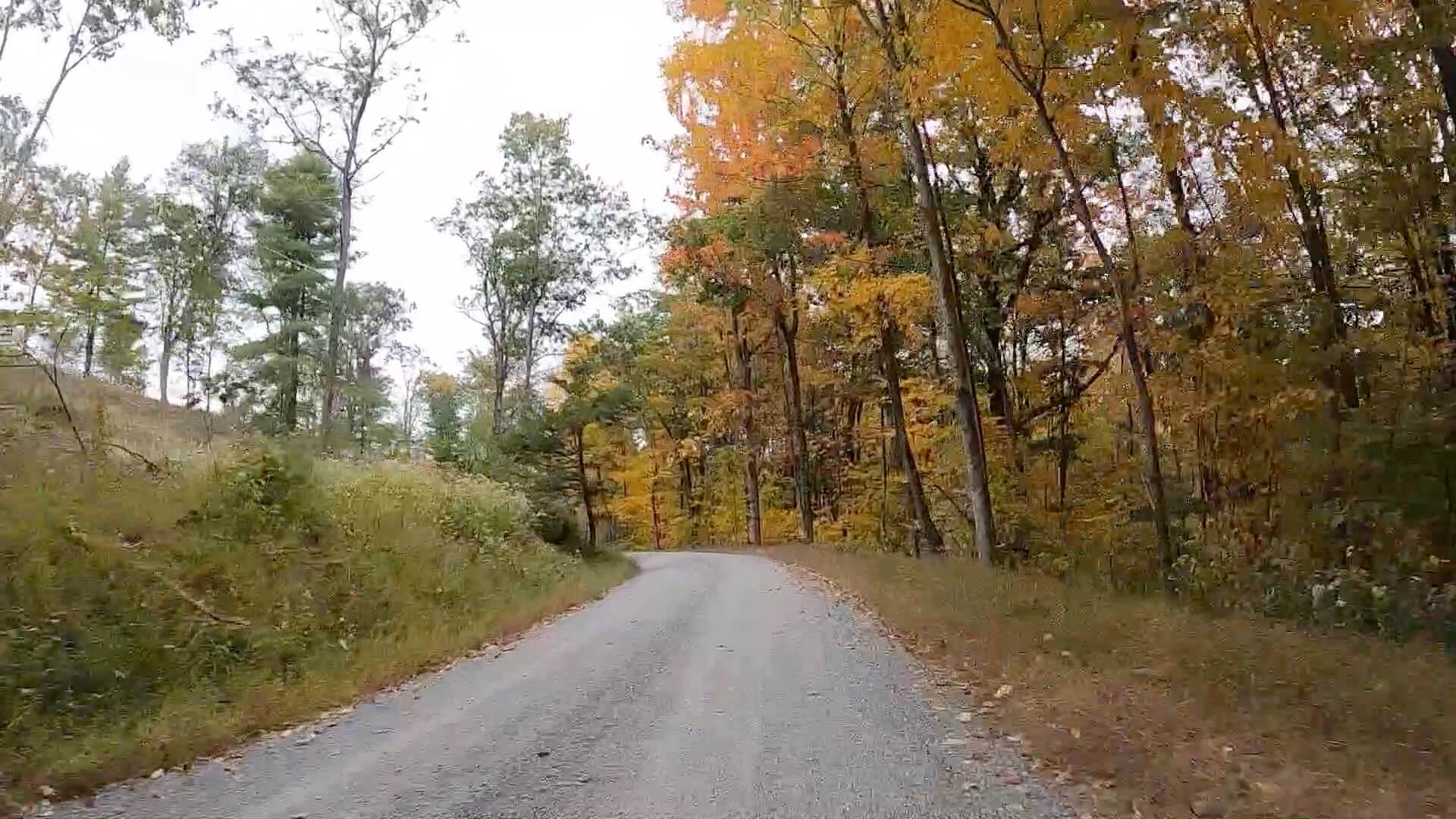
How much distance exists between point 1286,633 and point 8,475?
11.6 m

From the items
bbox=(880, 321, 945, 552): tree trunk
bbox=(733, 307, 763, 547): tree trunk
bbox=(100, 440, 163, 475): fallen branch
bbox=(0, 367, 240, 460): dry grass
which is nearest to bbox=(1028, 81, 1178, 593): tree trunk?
bbox=(880, 321, 945, 552): tree trunk

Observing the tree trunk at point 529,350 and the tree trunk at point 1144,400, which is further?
the tree trunk at point 529,350

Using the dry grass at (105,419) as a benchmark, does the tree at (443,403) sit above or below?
above

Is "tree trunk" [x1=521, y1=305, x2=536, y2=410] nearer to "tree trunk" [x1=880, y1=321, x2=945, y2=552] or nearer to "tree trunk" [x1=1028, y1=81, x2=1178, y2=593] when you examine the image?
"tree trunk" [x1=880, y1=321, x2=945, y2=552]

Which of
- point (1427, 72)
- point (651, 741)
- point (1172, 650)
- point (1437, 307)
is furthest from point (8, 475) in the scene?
point (1427, 72)

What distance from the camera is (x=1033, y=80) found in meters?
10.1

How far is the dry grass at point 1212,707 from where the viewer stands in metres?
4.03

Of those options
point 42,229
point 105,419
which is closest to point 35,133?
point 42,229

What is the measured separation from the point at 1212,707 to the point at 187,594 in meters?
8.25

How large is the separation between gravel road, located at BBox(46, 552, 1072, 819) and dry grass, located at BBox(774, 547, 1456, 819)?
1.46 feet

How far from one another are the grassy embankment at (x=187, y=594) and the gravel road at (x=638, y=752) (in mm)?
594

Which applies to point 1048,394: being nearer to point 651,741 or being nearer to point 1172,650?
point 1172,650

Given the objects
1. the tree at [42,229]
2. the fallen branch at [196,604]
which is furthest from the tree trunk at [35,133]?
the fallen branch at [196,604]

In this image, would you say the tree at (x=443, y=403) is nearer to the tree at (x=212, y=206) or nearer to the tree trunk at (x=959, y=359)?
the tree at (x=212, y=206)
